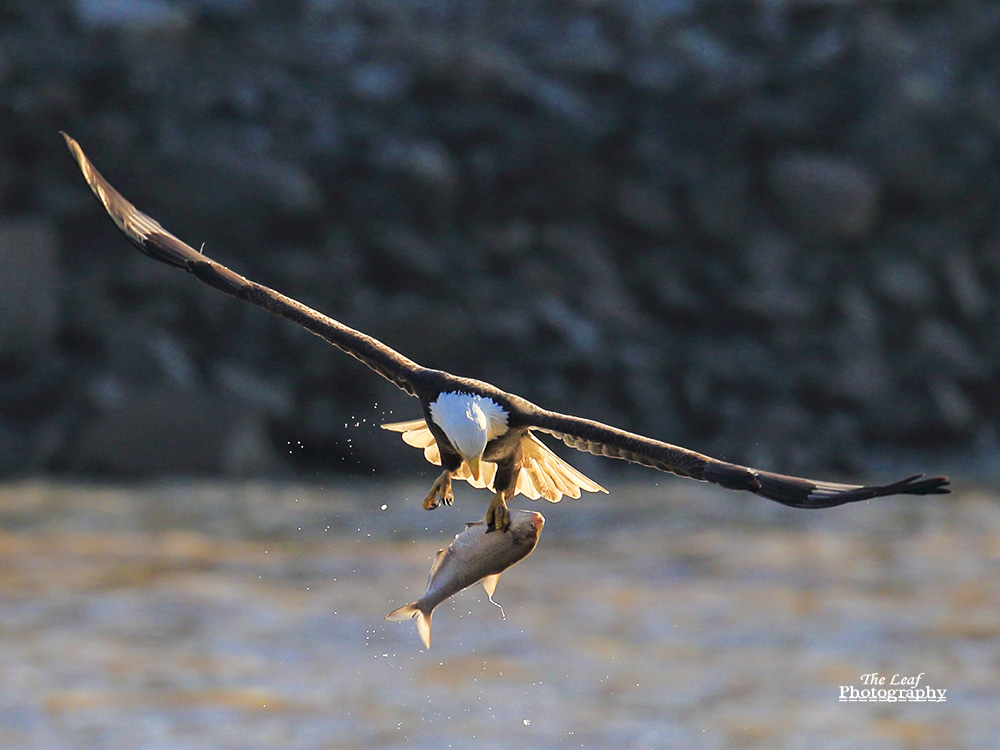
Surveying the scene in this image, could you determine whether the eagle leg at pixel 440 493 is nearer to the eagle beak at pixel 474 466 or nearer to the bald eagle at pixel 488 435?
the bald eagle at pixel 488 435

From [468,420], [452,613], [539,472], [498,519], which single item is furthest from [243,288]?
[452,613]

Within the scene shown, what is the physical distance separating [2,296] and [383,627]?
6.39 metres

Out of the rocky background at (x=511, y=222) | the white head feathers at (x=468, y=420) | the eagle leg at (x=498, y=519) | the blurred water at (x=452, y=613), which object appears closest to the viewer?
the eagle leg at (x=498, y=519)

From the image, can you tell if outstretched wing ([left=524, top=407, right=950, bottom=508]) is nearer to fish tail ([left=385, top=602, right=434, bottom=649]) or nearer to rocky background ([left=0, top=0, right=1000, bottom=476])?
fish tail ([left=385, top=602, right=434, bottom=649])

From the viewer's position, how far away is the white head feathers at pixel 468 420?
304 inches

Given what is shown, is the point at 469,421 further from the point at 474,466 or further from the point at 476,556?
the point at 476,556

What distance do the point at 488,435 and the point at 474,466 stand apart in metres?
0.15

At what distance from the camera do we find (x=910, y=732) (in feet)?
48.9

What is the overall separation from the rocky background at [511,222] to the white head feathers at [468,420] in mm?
10287

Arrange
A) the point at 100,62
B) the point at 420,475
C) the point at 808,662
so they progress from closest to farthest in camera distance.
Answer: the point at 808,662 → the point at 420,475 → the point at 100,62

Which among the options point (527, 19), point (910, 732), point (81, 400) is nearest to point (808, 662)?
point (910, 732)

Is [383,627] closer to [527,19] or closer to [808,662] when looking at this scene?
[808,662]

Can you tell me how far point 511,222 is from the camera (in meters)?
21.8

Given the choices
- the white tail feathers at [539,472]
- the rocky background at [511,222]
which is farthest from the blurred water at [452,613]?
the white tail feathers at [539,472]
